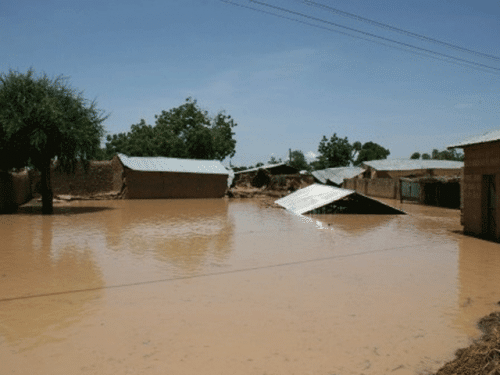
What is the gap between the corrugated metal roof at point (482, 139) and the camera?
1155 cm

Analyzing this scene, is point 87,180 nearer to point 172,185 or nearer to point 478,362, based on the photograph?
point 172,185

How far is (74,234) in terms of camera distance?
495 inches

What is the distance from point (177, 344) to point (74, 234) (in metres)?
9.48

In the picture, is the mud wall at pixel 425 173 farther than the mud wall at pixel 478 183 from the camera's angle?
Yes

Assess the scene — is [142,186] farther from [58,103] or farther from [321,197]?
[321,197]

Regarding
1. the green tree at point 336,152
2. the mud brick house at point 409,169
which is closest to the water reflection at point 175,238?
the mud brick house at point 409,169

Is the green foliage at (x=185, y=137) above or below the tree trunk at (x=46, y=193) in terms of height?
above

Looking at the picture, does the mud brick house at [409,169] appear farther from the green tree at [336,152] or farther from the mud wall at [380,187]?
the green tree at [336,152]

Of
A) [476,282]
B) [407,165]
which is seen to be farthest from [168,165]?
[476,282]

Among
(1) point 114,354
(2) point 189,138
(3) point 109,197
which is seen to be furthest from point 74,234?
(2) point 189,138

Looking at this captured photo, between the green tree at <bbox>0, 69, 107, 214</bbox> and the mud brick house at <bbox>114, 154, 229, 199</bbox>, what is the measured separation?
9290mm

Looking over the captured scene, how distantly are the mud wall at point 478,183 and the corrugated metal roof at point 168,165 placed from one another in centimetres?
2321

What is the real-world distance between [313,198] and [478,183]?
10073 millimetres

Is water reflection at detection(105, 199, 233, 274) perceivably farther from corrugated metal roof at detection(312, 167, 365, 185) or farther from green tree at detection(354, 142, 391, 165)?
green tree at detection(354, 142, 391, 165)
